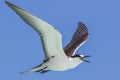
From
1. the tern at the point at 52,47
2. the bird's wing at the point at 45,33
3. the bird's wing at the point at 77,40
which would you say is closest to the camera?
the bird's wing at the point at 45,33

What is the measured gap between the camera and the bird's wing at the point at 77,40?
29.0 metres

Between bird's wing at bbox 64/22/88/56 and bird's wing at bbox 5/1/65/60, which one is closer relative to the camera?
bird's wing at bbox 5/1/65/60

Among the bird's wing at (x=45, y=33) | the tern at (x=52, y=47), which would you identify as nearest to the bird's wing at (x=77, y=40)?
the tern at (x=52, y=47)

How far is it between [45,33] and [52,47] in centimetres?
173

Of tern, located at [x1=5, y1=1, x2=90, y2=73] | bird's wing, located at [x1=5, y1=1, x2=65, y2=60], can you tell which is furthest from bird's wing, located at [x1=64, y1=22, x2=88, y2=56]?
bird's wing, located at [x1=5, y1=1, x2=65, y2=60]

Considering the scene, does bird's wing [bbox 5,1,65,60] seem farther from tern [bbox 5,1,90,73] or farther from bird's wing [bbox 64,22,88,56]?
bird's wing [bbox 64,22,88,56]

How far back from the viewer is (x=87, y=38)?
31.3 meters

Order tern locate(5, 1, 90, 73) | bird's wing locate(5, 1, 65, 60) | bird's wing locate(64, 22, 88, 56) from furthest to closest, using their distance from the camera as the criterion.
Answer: bird's wing locate(64, 22, 88, 56)
tern locate(5, 1, 90, 73)
bird's wing locate(5, 1, 65, 60)

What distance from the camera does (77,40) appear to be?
3109cm

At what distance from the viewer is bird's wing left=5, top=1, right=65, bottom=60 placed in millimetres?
21266

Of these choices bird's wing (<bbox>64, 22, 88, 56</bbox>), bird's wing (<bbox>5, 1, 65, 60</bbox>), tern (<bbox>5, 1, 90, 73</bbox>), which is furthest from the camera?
bird's wing (<bbox>64, 22, 88, 56</bbox>)

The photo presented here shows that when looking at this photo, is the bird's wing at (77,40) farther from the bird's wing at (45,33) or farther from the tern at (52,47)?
the bird's wing at (45,33)

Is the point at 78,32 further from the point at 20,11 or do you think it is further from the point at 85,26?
the point at 20,11

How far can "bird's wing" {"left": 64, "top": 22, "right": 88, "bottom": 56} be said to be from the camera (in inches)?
1142
